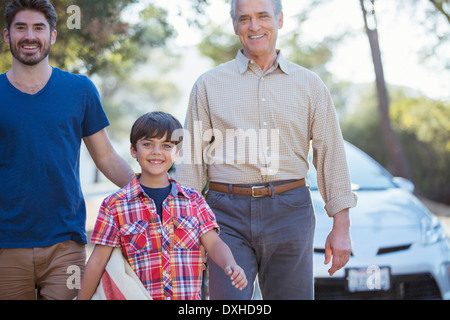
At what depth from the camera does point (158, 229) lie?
2.60 meters

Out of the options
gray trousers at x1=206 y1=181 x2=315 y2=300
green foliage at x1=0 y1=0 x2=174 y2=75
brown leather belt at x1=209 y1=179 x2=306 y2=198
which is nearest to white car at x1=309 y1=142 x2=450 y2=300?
gray trousers at x1=206 y1=181 x2=315 y2=300

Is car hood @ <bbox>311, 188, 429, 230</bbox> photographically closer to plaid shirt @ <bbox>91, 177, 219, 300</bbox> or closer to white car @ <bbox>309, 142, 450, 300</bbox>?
white car @ <bbox>309, 142, 450, 300</bbox>

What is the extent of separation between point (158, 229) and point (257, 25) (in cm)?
144

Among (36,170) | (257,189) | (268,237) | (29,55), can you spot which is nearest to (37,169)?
(36,170)

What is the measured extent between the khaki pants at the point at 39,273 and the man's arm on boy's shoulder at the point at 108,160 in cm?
48

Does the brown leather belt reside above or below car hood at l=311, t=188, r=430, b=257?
above

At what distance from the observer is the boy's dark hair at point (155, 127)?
267 centimetres

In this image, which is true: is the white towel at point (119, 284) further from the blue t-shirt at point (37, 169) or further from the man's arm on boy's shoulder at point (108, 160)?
the man's arm on boy's shoulder at point (108, 160)

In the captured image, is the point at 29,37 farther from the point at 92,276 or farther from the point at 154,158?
the point at 92,276

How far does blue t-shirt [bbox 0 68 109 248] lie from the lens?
2727 millimetres

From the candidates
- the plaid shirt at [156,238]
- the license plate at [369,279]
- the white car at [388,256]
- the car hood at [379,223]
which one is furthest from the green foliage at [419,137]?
the plaid shirt at [156,238]

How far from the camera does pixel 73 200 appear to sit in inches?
111

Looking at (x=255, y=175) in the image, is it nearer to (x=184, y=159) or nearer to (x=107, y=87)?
(x=184, y=159)

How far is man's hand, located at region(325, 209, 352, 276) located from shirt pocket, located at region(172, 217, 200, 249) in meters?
1.00
